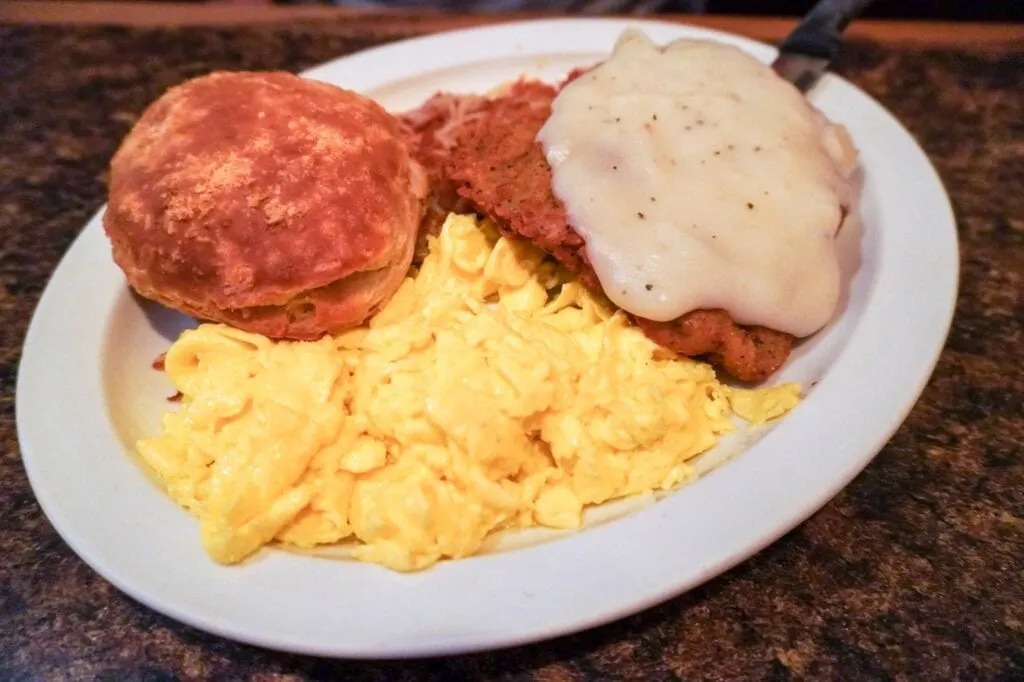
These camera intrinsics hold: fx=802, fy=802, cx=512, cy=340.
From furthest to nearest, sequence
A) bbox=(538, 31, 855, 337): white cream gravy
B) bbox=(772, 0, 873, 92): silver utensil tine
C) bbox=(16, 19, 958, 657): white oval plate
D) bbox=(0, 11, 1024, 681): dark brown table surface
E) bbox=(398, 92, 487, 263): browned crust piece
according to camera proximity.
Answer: bbox=(772, 0, 873, 92): silver utensil tine, bbox=(398, 92, 487, 263): browned crust piece, bbox=(538, 31, 855, 337): white cream gravy, bbox=(0, 11, 1024, 681): dark brown table surface, bbox=(16, 19, 958, 657): white oval plate

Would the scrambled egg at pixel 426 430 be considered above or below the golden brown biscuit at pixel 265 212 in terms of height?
below

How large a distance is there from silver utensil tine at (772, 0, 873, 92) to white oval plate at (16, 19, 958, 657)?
41 centimetres

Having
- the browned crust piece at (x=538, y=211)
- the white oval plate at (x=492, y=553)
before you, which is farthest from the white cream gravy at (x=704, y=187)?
the white oval plate at (x=492, y=553)

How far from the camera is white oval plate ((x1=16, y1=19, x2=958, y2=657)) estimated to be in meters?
1.34

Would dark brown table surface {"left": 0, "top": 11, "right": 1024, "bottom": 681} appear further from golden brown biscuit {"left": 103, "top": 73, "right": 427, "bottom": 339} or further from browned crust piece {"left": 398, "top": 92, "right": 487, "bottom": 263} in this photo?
browned crust piece {"left": 398, "top": 92, "right": 487, "bottom": 263}

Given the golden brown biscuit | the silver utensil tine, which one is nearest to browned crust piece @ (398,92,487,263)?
the golden brown biscuit

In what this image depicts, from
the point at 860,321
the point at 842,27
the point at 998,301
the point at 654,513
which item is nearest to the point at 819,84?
the point at 842,27

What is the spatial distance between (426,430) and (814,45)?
1.76 m

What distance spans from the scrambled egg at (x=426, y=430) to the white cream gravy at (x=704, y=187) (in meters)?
0.17

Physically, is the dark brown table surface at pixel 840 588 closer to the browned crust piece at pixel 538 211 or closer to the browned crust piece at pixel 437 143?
the browned crust piece at pixel 538 211

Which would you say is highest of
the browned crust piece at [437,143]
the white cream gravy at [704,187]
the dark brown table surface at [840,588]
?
the white cream gravy at [704,187]

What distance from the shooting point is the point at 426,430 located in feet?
5.27

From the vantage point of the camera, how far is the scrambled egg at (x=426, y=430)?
1532mm

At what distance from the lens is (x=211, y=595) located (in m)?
1.40
